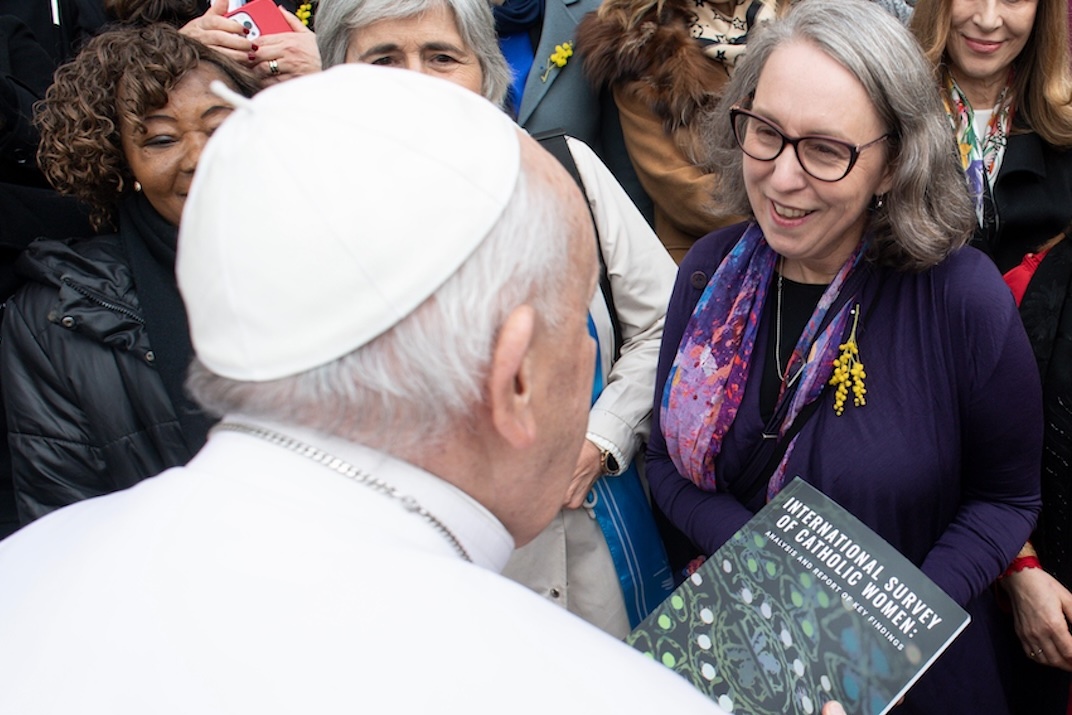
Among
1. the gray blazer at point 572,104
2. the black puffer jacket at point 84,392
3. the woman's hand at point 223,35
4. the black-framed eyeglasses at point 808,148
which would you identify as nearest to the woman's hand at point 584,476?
the black-framed eyeglasses at point 808,148

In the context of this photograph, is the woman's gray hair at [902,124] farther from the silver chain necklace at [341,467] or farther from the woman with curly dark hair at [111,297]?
the woman with curly dark hair at [111,297]

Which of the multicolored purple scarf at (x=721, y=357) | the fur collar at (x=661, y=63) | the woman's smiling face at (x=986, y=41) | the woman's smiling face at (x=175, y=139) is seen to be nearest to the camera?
the multicolored purple scarf at (x=721, y=357)

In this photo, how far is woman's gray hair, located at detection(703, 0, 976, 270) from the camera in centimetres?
180

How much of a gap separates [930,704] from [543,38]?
238 centimetres

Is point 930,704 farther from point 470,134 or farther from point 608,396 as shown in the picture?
point 470,134

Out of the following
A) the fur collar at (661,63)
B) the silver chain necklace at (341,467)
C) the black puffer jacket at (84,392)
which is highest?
the fur collar at (661,63)

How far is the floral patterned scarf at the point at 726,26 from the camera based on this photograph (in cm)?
289

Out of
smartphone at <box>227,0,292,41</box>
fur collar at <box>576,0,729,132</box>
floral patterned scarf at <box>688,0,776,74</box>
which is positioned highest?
floral patterned scarf at <box>688,0,776,74</box>

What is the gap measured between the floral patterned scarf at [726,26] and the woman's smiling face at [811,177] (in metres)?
1.01

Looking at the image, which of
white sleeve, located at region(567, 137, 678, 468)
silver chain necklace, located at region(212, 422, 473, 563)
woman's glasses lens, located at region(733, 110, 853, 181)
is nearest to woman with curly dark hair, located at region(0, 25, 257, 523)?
white sleeve, located at region(567, 137, 678, 468)

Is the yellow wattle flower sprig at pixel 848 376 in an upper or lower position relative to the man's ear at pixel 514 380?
lower

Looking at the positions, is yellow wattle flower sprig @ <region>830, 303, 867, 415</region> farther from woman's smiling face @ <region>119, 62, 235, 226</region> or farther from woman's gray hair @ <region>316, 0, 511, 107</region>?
woman's smiling face @ <region>119, 62, 235, 226</region>

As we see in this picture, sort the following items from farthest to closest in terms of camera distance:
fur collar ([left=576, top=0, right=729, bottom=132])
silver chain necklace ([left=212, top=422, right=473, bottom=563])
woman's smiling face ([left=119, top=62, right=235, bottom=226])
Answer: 1. fur collar ([left=576, top=0, right=729, bottom=132])
2. woman's smiling face ([left=119, top=62, right=235, bottom=226])
3. silver chain necklace ([left=212, top=422, right=473, bottom=563])

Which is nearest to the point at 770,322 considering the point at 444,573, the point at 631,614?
the point at 631,614
